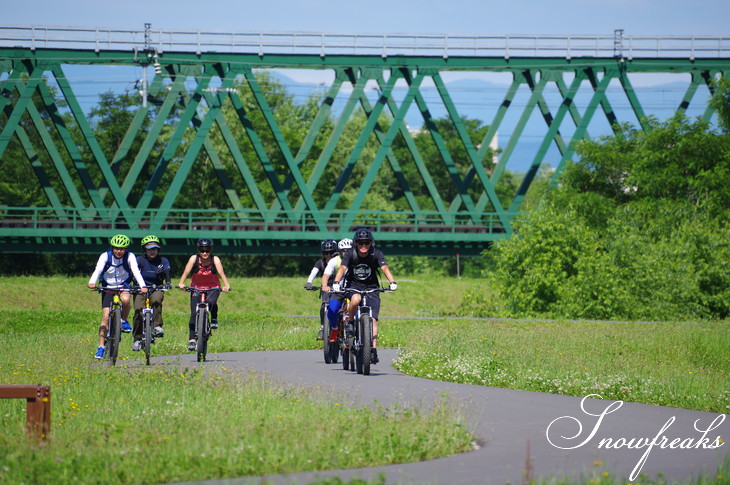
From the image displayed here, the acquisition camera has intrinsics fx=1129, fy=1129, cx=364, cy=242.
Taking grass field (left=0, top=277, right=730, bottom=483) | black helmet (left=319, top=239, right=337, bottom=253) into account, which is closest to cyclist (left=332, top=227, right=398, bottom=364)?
grass field (left=0, top=277, right=730, bottom=483)

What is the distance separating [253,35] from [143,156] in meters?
6.29

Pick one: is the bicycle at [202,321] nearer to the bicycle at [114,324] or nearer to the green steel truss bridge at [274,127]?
the bicycle at [114,324]

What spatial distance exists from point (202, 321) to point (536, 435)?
7.38 m

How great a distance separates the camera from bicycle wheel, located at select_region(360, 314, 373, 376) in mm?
13680

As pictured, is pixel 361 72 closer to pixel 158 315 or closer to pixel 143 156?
pixel 143 156

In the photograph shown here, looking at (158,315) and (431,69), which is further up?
(431,69)

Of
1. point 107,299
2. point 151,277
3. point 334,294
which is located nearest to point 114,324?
point 107,299

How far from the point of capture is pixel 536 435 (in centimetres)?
912

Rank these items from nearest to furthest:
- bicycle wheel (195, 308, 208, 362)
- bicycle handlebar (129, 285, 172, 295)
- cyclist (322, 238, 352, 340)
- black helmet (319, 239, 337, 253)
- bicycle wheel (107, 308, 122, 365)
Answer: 1. bicycle wheel (107, 308, 122, 365)
2. cyclist (322, 238, 352, 340)
3. bicycle handlebar (129, 285, 172, 295)
4. bicycle wheel (195, 308, 208, 362)
5. black helmet (319, 239, 337, 253)

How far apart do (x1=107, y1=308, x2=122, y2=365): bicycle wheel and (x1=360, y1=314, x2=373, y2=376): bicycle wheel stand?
3383 mm

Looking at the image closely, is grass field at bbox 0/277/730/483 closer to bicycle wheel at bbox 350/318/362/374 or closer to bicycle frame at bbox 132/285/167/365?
bicycle frame at bbox 132/285/167/365

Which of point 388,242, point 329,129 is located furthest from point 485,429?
point 329,129

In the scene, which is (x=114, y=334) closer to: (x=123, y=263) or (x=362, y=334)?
(x=123, y=263)

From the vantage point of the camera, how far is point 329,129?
69.5 metres
